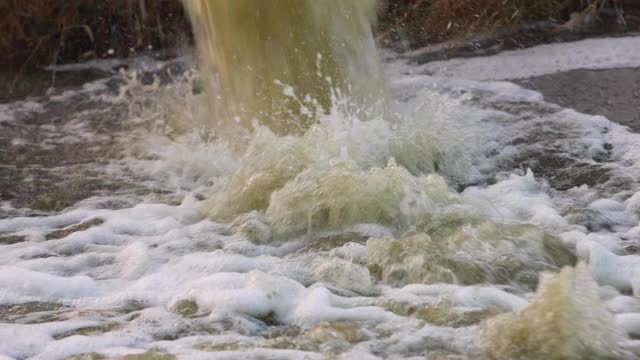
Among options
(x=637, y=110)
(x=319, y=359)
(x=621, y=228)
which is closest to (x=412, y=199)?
(x=621, y=228)

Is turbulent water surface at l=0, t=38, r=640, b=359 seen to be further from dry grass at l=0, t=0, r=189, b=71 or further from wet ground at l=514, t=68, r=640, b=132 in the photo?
dry grass at l=0, t=0, r=189, b=71

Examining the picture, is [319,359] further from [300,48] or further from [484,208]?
[300,48]

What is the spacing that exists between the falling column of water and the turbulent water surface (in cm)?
14

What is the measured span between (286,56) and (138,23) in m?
3.24

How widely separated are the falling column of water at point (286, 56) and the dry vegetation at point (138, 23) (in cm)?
257

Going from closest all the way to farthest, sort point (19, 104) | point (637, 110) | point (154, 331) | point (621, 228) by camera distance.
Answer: point (154, 331), point (621, 228), point (637, 110), point (19, 104)

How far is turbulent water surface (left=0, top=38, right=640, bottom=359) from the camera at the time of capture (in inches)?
107

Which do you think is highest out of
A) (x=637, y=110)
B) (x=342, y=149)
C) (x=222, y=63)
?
(x=222, y=63)

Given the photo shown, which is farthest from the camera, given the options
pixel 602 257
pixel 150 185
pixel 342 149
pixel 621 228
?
pixel 150 185

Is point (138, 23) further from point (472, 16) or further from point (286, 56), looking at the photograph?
point (286, 56)

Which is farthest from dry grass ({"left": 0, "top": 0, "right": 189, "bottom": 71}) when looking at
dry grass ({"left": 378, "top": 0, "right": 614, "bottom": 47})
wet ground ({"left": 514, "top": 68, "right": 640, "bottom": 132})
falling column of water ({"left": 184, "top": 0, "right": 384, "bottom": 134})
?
wet ground ({"left": 514, "top": 68, "right": 640, "bottom": 132})

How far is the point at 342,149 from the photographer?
4.22m

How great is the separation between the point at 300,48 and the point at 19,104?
273 centimetres

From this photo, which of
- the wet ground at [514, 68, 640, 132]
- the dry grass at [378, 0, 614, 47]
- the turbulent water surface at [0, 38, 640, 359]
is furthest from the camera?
the dry grass at [378, 0, 614, 47]
